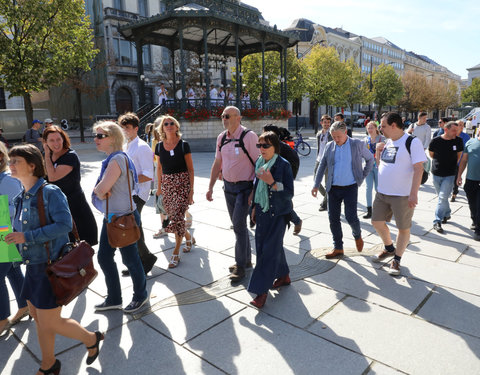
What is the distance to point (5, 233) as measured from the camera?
252cm

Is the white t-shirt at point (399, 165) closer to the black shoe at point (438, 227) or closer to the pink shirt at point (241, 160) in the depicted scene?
the pink shirt at point (241, 160)

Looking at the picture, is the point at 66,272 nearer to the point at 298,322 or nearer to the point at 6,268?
the point at 6,268

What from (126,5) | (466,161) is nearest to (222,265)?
(466,161)

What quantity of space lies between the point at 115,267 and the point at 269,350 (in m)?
1.57

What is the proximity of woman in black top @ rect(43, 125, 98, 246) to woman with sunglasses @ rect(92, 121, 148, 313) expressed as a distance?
508 millimetres

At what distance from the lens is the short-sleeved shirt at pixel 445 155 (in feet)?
19.0

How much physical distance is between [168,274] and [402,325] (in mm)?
2483

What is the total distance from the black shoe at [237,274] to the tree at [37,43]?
14670mm

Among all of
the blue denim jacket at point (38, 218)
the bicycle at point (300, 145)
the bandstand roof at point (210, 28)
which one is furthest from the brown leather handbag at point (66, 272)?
the bandstand roof at point (210, 28)

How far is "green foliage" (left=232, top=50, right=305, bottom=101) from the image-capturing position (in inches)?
1121

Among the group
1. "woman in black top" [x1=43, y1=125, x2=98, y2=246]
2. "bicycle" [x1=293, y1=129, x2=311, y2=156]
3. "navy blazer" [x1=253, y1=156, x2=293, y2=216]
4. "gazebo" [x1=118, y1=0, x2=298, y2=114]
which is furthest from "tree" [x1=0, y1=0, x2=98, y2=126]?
"navy blazer" [x1=253, y1=156, x2=293, y2=216]

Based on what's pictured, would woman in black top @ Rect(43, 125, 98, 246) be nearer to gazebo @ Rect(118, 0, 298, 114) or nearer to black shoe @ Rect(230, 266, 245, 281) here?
black shoe @ Rect(230, 266, 245, 281)

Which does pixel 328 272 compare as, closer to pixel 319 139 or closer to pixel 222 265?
pixel 222 265

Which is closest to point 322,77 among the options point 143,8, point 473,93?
point 143,8
